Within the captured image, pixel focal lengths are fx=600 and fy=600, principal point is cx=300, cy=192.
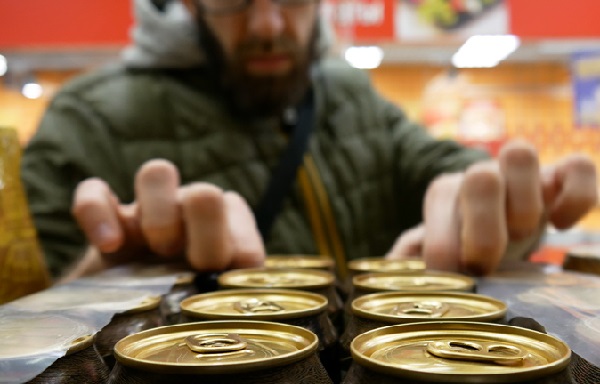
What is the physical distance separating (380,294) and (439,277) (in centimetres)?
20

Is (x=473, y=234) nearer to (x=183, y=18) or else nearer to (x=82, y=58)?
(x=183, y=18)

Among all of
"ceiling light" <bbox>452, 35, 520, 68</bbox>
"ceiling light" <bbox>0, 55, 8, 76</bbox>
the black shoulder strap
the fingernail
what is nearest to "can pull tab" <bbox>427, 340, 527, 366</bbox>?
the fingernail

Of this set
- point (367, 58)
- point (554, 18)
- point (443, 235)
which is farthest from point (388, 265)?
point (367, 58)

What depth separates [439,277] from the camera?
1017mm

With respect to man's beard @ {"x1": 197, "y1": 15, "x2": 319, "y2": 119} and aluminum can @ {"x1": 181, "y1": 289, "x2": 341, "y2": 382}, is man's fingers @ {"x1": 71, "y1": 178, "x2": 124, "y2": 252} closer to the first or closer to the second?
aluminum can @ {"x1": 181, "y1": 289, "x2": 341, "y2": 382}

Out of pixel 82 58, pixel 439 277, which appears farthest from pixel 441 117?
pixel 439 277

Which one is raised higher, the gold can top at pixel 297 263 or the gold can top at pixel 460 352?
the gold can top at pixel 297 263

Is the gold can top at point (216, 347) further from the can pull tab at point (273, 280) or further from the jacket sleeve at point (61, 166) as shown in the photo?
the jacket sleeve at point (61, 166)

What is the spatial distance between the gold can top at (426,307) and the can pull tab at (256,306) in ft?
0.39

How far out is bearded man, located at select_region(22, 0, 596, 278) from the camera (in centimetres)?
165

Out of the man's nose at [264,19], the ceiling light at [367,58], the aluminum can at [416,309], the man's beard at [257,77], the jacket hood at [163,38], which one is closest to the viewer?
the aluminum can at [416,309]

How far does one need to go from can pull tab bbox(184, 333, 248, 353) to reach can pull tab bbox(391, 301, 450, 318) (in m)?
0.22

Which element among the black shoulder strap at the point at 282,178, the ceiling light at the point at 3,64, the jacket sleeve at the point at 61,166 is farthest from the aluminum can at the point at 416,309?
the ceiling light at the point at 3,64

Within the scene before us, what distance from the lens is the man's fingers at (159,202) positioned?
3.60ft
